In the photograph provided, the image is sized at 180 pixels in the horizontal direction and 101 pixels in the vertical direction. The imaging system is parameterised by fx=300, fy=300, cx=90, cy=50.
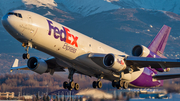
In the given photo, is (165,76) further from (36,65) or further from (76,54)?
(36,65)

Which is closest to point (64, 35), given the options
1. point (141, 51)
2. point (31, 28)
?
point (31, 28)

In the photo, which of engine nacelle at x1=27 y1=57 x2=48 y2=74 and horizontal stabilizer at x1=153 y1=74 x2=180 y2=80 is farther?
horizontal stabilizer at x1=153 y1=74 x2=180 y2=80

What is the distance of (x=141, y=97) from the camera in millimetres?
35375

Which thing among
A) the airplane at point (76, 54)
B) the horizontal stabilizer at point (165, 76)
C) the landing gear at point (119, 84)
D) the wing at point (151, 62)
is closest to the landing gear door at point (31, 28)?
the airplane at point (76, 54)

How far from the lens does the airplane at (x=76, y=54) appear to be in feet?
79.2

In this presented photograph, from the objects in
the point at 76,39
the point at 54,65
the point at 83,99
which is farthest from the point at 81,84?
the point at 76,39

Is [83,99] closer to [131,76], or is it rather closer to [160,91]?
[131,76]

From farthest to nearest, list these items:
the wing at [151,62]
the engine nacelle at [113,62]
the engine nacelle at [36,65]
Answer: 1. the engine nacelle at [36,65]
2. the wing at [151,62]
3. the engine nacelle at [113,62]

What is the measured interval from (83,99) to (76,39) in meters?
11.4

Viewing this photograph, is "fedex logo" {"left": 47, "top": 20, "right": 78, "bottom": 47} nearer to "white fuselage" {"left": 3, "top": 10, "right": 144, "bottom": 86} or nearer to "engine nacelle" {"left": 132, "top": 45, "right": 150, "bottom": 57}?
"white fuselage" {"left": 3, "top": 10, "right": 144, "bottom": 86}

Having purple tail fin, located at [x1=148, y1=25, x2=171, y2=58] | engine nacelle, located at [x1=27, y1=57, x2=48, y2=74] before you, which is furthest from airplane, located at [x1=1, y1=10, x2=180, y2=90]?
purple tail fin, located at [x1=148, y1=25, x2=171, y2=58]

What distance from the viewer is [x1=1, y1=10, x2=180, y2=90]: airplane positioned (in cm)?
2414

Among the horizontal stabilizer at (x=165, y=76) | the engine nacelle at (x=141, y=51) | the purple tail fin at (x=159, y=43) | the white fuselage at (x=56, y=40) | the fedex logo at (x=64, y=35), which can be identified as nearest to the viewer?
the white fuselage at (x=56, y=40)

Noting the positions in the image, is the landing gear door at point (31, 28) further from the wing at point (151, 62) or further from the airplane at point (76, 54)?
the wing at point (151, 62)
